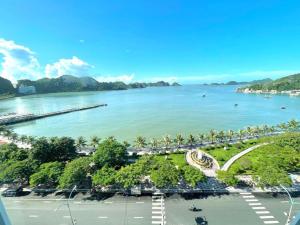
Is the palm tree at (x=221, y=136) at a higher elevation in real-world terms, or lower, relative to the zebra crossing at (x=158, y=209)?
higher

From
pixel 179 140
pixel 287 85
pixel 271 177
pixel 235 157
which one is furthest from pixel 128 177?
pixel 287 85

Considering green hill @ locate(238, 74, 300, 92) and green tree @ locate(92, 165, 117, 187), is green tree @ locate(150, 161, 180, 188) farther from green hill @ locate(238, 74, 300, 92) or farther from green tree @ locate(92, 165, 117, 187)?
green hill @ locate(238, 74, 300, 92)

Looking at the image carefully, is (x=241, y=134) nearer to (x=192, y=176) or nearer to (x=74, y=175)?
(x=192, y=176)

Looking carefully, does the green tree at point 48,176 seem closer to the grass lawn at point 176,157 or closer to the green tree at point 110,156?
the green tree at point 110,156

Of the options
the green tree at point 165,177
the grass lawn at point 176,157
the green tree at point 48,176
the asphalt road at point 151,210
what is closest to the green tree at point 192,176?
the green tree at point 165,177

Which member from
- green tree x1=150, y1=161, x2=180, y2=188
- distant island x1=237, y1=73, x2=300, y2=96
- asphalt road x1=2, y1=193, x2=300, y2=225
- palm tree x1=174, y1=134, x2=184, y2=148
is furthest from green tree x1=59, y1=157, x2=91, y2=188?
distant island x1=237, y1=73, x2=300, y2=96
